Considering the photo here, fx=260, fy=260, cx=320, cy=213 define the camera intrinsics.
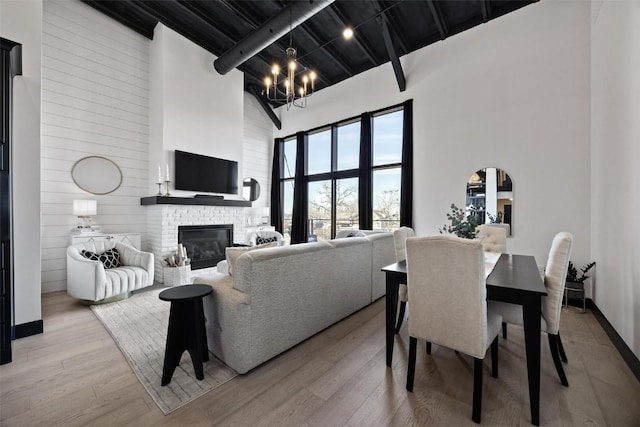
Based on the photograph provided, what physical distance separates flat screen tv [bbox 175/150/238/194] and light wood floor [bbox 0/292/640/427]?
3048 millimetres

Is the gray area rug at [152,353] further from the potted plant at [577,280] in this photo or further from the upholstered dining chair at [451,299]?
the potted plant at [577,280]

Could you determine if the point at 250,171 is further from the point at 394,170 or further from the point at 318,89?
the point at 394,170

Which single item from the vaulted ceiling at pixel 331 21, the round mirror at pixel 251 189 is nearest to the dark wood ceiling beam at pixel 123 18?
the vaulted ceiling at pixel 331 21

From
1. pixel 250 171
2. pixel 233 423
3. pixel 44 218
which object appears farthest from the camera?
pixel 250 171

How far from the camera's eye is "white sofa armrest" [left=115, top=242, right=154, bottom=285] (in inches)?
144

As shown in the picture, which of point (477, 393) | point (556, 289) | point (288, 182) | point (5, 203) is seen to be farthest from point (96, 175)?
point (556, 289)

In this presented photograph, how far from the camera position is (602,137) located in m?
2.95

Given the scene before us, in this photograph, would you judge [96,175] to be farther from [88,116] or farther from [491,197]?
[491,197]

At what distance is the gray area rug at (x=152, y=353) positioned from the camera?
168 cm

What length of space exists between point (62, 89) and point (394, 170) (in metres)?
5.82

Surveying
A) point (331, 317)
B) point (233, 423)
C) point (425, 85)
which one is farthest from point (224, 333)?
point (425, 85)

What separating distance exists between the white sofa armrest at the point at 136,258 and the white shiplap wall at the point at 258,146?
3.52 meters

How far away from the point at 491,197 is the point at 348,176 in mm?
2923

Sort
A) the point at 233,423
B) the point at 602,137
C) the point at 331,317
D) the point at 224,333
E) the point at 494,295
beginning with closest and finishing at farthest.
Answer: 1. the point at 233,423
2. the point at 494,295
3. the point at 224,333
4. the point at 331,317
5. the point at 602,137
